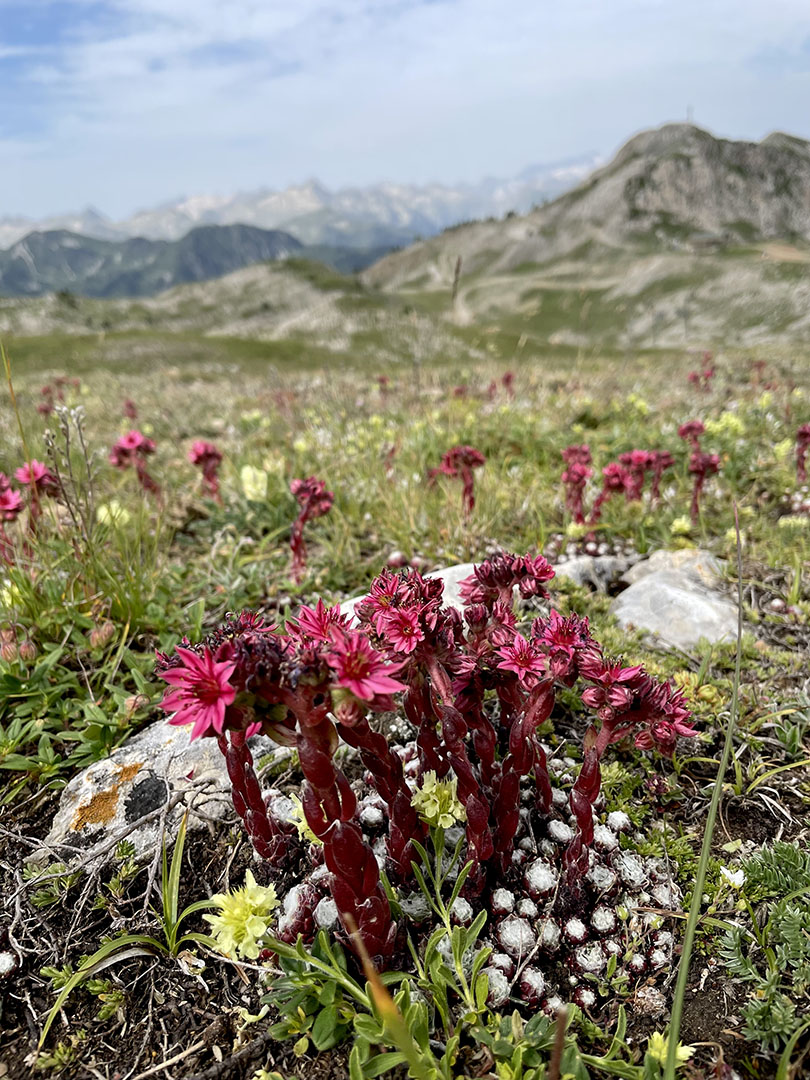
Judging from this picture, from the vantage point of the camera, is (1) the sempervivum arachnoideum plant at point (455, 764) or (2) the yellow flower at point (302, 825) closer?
(1) the sempervivum arachnoideum plant at point (455, 764)

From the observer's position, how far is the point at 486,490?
5734 mm

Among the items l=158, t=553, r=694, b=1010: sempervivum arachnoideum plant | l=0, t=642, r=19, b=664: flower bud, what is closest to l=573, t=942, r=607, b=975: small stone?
l=158, t=553, r=694, b=1010: sempervivum arachnoideum plant

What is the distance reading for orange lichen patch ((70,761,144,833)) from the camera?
Result: 2686 millimetres

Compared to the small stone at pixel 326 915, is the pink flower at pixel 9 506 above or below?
above

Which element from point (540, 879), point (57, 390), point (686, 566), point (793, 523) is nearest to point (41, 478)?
point (540, 879)

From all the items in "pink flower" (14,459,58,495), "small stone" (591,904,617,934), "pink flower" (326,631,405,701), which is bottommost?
"small stone" (591,904,617,934)

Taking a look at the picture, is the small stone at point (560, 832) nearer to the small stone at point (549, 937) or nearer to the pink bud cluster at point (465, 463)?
the small stone at point (549, 937)

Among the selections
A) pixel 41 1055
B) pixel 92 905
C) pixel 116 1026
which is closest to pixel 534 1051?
pixel 116 1026

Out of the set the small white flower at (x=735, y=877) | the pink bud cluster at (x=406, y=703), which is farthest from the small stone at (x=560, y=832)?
the small white flower at (x=735, y=877)

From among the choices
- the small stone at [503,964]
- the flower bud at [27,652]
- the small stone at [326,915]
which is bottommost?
the small stone at [503,964]

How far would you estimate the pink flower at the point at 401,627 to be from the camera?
1.89 metres

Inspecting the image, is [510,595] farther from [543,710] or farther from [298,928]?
[298,928]

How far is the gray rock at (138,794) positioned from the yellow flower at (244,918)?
30.0 inches

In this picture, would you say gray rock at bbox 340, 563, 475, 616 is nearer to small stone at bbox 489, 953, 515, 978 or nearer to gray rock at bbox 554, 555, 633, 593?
gray rock at bbox 554, 555, 633, 593
